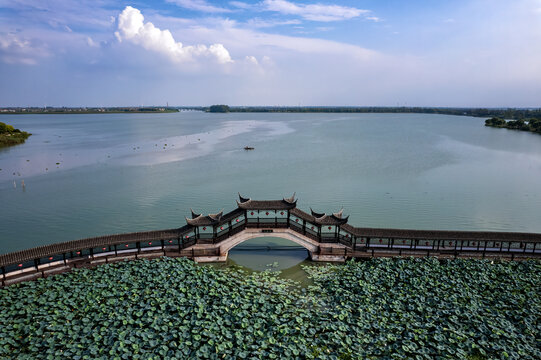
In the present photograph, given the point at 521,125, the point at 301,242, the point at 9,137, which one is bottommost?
the point at 301,242

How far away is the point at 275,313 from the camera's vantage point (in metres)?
14.4

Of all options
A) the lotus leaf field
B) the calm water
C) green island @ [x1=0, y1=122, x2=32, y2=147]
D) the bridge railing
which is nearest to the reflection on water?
the calm water

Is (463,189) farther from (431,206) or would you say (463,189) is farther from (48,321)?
(48,321)

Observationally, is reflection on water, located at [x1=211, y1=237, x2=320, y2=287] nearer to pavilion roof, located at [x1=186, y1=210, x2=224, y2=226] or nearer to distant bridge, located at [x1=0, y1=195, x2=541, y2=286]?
distant bridge, located at [x1=0, y1=195, x2=541, y2=286]

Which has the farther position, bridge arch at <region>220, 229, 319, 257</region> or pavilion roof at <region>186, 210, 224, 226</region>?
bridge arch at <region>220, 229, 319, 257</region>

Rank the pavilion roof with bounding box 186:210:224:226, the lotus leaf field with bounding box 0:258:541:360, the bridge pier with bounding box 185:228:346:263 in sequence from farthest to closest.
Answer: the bridge pier with bounding box 185:228:346:263 → the pavilion roof with bounding box 186:210:224:226 → the lotus leaf field with bounding box 0:258:541:360

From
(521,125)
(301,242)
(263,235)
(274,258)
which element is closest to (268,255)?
(274,258)

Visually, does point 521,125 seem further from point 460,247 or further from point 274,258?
point 274,258

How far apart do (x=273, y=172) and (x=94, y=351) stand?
35.5 m

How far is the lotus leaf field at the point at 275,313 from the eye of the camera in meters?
12.0

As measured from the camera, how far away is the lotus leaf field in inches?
474

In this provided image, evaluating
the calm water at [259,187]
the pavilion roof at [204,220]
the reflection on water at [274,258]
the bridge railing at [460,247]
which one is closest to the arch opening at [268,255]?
the reflection on water at [274,258]

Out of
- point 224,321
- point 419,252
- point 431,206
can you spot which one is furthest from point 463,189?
point 224,321

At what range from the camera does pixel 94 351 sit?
1158 centimetres
